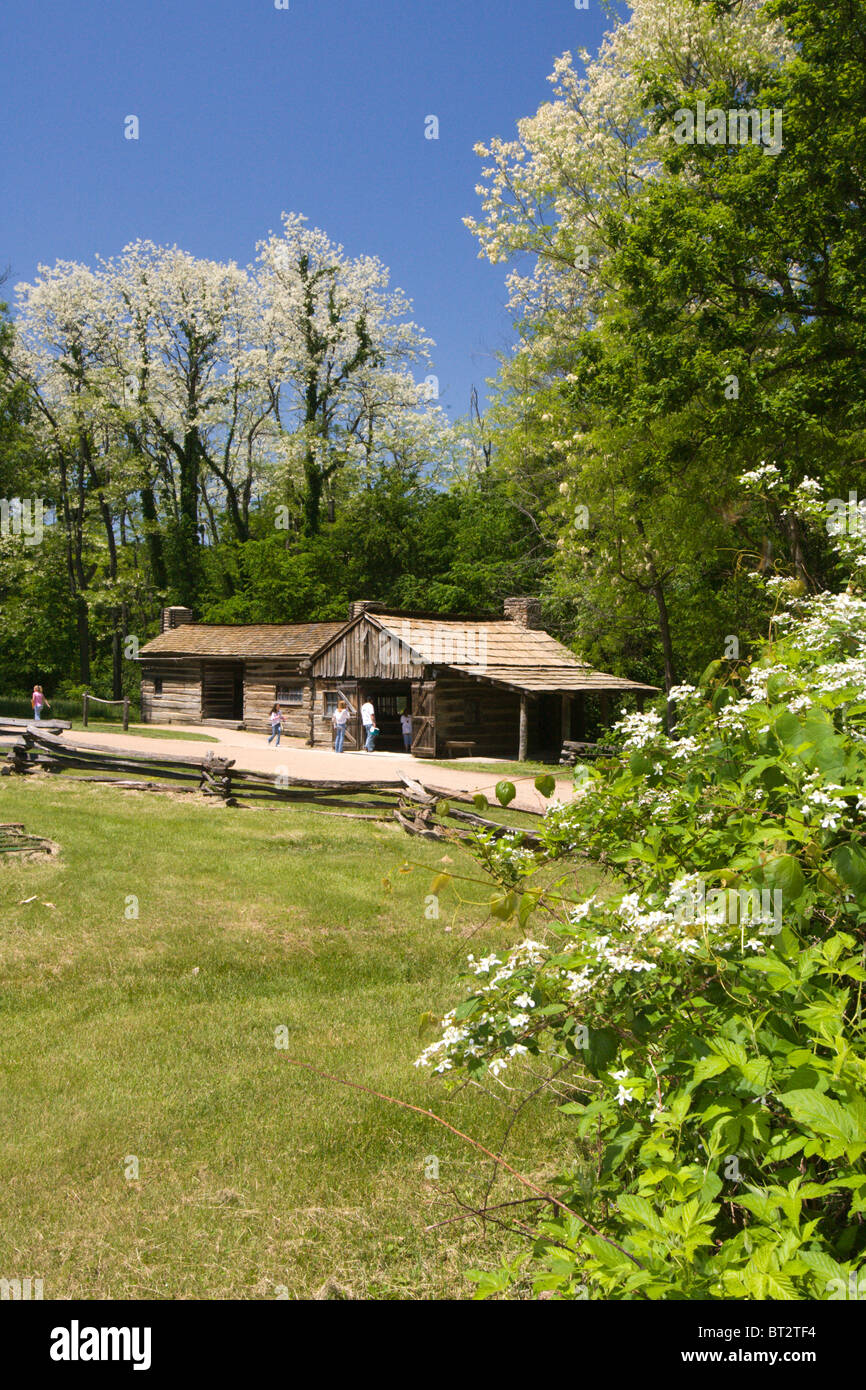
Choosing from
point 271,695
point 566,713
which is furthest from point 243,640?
point 566,713

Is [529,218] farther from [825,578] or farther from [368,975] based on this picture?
[368,975]

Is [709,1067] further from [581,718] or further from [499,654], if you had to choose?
[581,718]

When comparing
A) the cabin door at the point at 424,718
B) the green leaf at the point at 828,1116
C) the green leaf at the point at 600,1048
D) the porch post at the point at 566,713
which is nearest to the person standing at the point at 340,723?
the cabin door at the point at 424,718

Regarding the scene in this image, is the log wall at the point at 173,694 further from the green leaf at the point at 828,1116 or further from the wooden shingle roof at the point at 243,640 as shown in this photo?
the green leaf at the point at 828,1116

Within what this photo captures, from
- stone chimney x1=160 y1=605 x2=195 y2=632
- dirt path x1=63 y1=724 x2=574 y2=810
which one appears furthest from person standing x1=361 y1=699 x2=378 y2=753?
stone chimney x1=160 y1=605 x2=195 y2=632

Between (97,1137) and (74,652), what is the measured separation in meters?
43.9

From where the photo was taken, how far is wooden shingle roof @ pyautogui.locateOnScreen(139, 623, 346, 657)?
34.9m

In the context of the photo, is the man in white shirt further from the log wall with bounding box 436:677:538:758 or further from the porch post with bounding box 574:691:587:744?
the porch post with bounding box 574:691:587:744

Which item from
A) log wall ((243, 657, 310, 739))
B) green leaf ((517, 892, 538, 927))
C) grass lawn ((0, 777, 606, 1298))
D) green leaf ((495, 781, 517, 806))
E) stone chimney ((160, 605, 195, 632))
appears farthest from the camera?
stone chimney ((160, 605, 195, 632))

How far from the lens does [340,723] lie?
28.7 metres

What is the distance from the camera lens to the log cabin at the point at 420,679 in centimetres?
2675

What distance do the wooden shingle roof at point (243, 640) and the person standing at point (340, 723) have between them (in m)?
4.52

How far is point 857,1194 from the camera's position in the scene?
2.13m

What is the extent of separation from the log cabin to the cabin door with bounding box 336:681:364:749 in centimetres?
5
